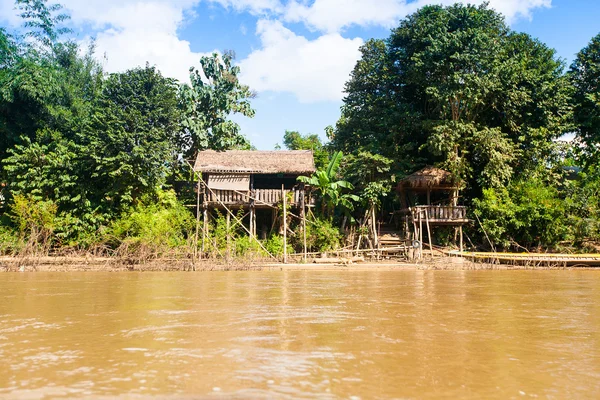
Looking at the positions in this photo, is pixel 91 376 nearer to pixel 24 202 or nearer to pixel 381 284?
pixel 381 284

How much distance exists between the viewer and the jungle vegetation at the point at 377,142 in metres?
A: 18.2

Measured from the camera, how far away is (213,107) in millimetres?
25234

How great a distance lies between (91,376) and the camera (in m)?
3.59

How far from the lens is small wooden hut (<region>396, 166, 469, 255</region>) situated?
20.0 metres

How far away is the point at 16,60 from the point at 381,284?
71.3 feet

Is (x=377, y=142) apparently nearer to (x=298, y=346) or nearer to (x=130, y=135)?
(x=130, y=135)

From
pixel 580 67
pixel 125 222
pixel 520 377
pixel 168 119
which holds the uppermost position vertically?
pixel 580 67

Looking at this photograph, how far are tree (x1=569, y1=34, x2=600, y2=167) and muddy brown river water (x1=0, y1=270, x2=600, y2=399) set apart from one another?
16957 millimetres

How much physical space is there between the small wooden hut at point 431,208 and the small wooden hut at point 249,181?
4.99 metres

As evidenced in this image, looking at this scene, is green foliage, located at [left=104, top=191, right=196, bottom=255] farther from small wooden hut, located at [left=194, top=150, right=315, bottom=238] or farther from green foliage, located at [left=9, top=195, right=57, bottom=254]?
green foliage, located at [left=9, top=195, right=57, bottom=254]

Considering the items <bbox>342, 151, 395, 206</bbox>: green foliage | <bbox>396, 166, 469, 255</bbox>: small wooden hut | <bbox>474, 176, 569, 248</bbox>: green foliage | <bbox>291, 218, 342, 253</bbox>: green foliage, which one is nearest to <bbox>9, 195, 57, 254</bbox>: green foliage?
<bbox>291, 218, 342, 253</bbox>: green foliage

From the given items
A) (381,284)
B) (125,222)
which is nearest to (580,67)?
(381,284)

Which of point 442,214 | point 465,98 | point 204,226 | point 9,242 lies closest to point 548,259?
point 442,214

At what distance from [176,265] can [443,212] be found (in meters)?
11.9
